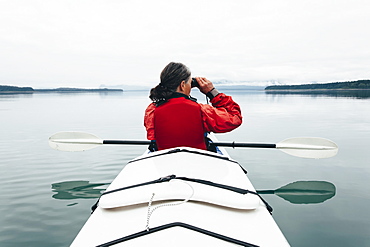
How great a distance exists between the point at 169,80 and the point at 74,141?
3.31 m

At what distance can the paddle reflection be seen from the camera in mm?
4735

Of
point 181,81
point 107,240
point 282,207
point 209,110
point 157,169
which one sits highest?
point 181,81

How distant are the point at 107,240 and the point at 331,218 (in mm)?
3303

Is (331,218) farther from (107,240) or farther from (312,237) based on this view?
(107,240)

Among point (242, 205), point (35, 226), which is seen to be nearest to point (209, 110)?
point (242, 205)

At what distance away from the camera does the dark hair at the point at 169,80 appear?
3.16 metres

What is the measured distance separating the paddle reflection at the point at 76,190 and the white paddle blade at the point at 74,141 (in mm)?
664

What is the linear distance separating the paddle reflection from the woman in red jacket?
2.20 metres

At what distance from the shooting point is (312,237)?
3348 millimetres

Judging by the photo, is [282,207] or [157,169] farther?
[282,207]

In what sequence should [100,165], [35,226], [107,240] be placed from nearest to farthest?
1. [107,240]
2. [35,226]
3. [100,165]

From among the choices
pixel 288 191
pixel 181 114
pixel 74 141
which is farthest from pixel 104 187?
pixel 288 191

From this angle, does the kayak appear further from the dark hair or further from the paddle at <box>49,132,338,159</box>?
the paddle at <box>49,132,338,159</box>

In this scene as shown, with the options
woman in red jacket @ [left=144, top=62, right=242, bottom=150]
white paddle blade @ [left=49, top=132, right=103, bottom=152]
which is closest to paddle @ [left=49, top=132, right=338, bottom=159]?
white paddle blade @ [left=49, top=132, right=103, bottom=152]
